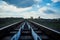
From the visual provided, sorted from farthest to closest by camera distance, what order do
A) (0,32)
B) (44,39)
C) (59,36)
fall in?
(0,32) → (44,39) → (59,36)

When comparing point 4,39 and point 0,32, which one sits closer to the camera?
point 4,39

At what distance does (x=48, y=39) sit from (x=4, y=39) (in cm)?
244

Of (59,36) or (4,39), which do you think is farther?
(4,39)

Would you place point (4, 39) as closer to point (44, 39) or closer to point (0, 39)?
point (0, 39)

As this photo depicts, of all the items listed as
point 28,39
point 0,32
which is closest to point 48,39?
point 28,39

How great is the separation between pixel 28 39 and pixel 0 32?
70.1 inches

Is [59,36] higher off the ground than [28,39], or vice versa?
[59,36]

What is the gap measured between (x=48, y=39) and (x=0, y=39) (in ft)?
8.73

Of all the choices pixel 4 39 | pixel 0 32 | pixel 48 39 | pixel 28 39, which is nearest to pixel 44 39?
pixel 48 39

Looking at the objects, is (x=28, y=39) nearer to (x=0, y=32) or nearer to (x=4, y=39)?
(x=4, y=39)

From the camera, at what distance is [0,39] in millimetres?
6480

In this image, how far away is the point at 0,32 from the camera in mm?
7129

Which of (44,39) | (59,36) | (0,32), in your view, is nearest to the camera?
(59,36)

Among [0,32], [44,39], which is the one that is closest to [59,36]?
[44,39]
